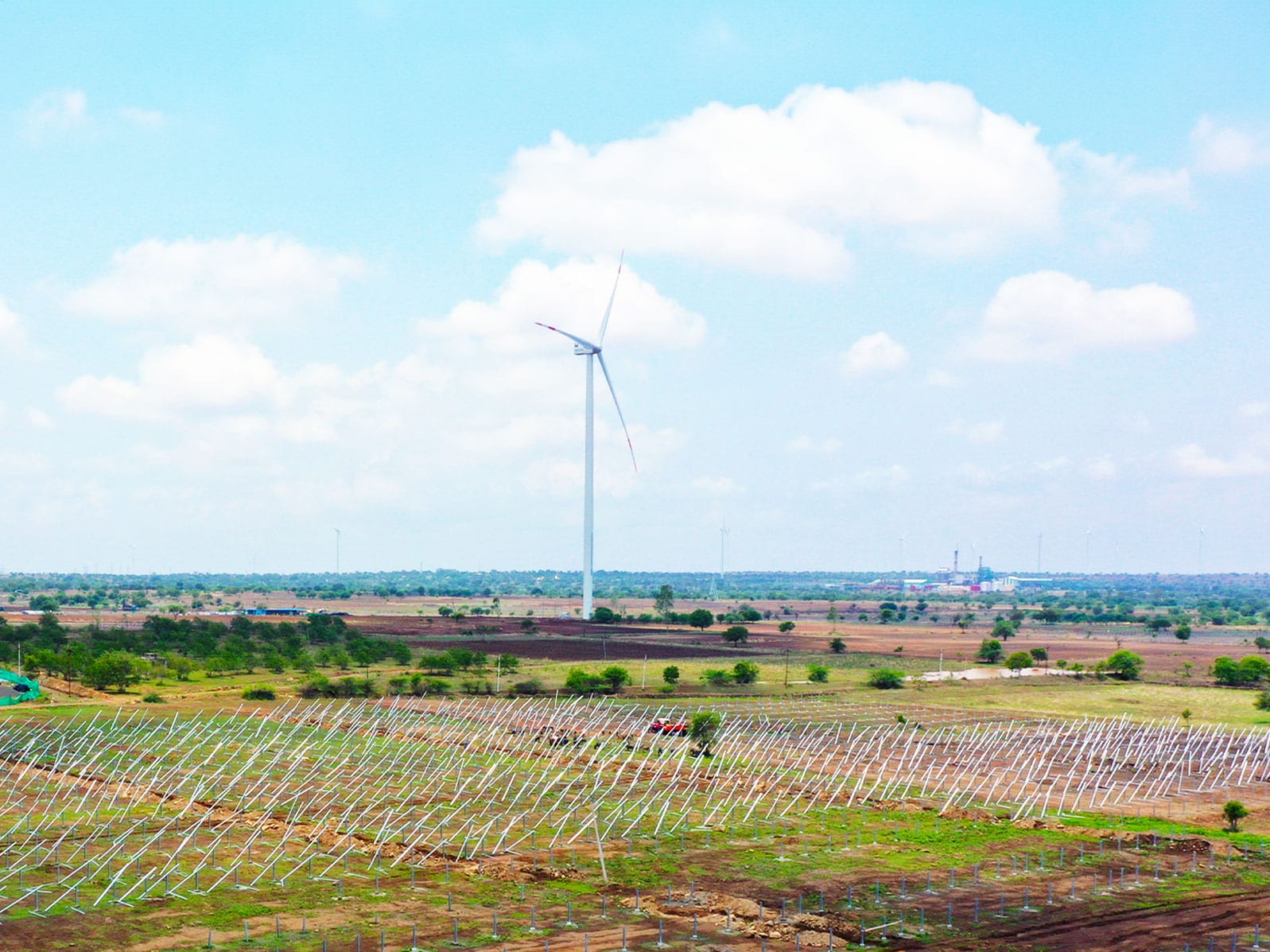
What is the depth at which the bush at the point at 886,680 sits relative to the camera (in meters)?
103

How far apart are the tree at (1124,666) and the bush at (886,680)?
21.8m

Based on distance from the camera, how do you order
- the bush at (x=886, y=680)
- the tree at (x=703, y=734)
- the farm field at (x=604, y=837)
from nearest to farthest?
the farm field at (x=604, y=837)
the tree at (x=703, y=734)
the bush at (x=886, y=680)

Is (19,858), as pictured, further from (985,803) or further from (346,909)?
(985,803)

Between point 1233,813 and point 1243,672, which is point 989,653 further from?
point 1233,813

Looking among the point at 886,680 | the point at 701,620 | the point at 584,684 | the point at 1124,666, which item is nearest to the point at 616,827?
the point at 584,684

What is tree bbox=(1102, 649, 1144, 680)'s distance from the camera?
11269 centimetres

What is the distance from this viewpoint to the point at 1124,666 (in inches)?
4461

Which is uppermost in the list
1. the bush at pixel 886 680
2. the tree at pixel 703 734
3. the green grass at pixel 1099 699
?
the tree at pixel 703 734

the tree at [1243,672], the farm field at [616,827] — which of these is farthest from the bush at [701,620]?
the farm field at [616,827]

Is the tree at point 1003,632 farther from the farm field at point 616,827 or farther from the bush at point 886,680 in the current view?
the farm field at point 616,827

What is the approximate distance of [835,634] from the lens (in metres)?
179

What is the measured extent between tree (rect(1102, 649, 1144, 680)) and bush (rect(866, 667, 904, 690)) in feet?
71.5

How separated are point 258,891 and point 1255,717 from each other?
71390 millimetres

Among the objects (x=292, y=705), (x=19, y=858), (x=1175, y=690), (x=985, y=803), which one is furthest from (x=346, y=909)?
(x=1175, y=690)
